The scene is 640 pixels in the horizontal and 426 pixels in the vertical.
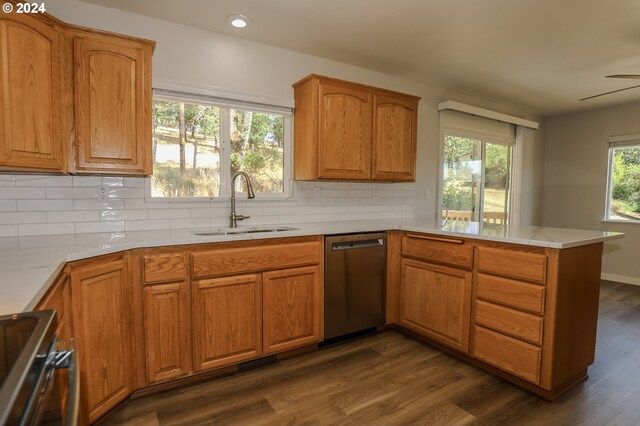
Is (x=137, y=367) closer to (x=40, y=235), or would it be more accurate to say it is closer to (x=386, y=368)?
(x=40, y=235)

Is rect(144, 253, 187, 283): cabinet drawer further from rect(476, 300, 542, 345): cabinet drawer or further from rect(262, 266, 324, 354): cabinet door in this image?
rect(476, 300, 542, 345): cabinet drawer

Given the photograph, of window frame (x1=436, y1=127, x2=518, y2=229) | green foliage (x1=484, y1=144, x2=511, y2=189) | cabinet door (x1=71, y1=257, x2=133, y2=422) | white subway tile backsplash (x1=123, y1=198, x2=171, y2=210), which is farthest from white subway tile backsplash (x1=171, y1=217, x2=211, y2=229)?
green foliage (x1=484, y1=144, x2=511, y2=189)

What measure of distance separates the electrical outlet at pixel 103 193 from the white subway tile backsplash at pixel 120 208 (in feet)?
0.05

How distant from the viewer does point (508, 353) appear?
2.15 m

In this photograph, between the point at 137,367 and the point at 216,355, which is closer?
the point at 137,367

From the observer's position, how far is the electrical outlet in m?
2.28

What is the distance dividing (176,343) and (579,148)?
585cm

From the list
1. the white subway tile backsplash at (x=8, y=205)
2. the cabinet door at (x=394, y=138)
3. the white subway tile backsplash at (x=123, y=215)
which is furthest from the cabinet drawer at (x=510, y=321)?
the white subway tile backsplash at (x=8, y=205)

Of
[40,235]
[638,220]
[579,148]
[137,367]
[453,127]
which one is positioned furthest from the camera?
[579,148]

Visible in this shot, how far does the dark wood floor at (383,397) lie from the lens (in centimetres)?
184

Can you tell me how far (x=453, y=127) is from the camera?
4.14 m

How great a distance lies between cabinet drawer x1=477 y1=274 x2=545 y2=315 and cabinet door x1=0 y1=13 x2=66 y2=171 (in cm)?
268

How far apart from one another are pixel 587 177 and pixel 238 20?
5.24 metres

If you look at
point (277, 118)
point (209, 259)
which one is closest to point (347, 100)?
point (277, 118)
